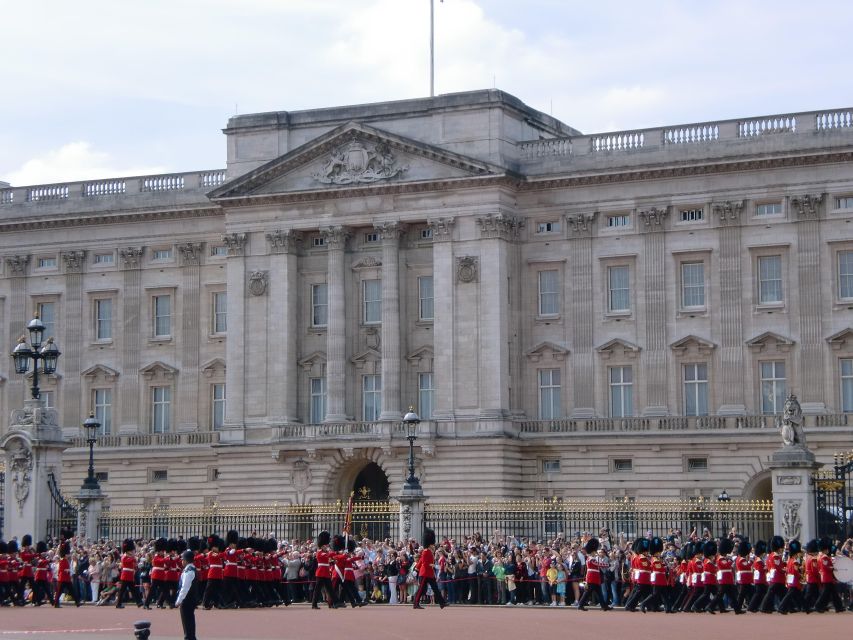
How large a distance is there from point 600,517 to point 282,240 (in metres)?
20.9

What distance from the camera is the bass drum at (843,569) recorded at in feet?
124

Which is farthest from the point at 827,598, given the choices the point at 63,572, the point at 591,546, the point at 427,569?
the point at 63,572

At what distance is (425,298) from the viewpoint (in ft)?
236

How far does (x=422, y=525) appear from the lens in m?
50.1

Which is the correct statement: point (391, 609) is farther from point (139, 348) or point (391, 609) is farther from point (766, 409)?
point (139, 348)

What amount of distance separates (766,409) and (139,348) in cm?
2625

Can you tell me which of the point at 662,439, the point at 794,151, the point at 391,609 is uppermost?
the point at 794,151

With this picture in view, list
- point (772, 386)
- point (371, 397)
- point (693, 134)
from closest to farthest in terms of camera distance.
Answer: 1. point (772, 386)
2. point (693, 134)
3. point (371, 397)

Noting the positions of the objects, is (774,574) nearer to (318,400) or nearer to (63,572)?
(63,572)

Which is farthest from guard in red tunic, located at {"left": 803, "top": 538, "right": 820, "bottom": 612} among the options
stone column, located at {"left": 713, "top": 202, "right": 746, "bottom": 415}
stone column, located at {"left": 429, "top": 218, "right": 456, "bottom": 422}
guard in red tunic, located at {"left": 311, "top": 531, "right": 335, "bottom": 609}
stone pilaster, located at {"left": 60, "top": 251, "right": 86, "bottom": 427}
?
stone pilaster, located at {"left": 60, "top": 251, "right": 86, "bottom": 427}

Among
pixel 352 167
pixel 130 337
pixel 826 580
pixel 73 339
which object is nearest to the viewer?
pixel 826 580

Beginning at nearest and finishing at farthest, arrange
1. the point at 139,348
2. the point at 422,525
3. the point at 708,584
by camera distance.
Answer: the point at 708,584 → the point at 422,525 → the point at 139,348

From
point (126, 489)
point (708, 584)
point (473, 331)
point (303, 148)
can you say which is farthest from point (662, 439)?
point (708, 584)

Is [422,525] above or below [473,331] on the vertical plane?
below
